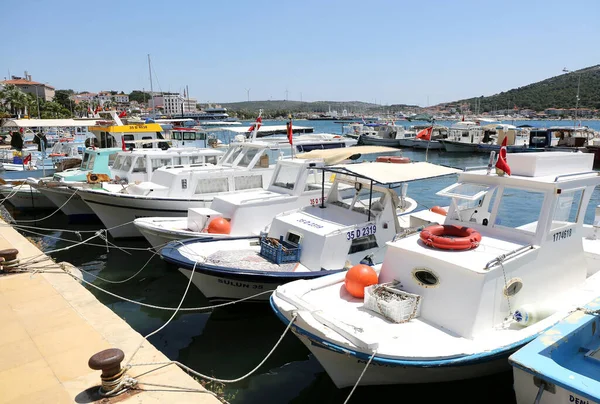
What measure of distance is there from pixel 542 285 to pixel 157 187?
40.2 ft

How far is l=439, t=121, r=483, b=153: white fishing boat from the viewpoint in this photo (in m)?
51.2

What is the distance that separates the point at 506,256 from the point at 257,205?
22.5ft

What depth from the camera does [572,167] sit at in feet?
26.7

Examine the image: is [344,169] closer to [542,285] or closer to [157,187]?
[542,285]

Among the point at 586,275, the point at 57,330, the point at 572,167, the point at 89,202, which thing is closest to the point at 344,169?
the point at 572,167

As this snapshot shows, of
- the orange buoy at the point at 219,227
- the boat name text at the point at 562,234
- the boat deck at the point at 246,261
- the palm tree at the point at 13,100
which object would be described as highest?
the palm tree at the point at 13,100

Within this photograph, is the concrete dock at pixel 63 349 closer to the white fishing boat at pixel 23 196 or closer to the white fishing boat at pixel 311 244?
the white fishing boat at pixel 311 244

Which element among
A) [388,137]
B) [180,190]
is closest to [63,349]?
[180,190]

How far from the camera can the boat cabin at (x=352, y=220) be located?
9.14 m

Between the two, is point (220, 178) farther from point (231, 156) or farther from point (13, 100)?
point (13, 100)

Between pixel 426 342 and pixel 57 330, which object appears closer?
pixel 426 342

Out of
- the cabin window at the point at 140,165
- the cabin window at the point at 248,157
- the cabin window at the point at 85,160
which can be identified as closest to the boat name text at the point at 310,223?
the cabin window at the point at 248,157

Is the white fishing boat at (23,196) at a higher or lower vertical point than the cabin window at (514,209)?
lower

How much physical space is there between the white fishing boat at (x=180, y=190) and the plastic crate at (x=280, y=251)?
225 inches
